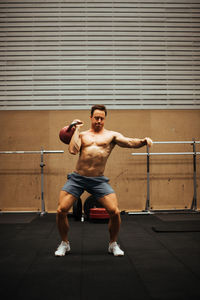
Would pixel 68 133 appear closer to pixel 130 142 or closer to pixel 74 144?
pixel 74 144

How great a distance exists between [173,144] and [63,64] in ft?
10.9

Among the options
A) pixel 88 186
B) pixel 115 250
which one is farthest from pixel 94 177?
pixel 115 250

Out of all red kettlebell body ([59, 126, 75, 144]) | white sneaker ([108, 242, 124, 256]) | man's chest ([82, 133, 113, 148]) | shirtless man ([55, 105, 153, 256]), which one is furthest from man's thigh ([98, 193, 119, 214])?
red kettlebell body ([59, 126, 75, 144])

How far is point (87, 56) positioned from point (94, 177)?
13.9 ft

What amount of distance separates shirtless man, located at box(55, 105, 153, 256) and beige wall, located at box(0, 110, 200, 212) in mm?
3056

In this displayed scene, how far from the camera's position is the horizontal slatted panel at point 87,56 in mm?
6344

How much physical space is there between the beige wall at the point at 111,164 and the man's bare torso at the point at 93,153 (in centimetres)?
306

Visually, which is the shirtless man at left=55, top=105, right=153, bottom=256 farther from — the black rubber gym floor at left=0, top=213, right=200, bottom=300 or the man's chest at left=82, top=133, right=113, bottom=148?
the black rubber gym floor at left=0, top=213, right=200, bottom=300

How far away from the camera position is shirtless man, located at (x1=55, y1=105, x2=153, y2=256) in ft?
9.77

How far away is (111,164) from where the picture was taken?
6.21 meters

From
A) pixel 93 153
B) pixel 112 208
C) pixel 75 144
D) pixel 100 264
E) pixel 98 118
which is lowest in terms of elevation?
pixel 100 264

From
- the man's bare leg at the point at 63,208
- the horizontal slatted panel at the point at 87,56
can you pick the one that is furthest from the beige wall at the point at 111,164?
the man's bare leg at the point at 63,208

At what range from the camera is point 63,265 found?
270 cm

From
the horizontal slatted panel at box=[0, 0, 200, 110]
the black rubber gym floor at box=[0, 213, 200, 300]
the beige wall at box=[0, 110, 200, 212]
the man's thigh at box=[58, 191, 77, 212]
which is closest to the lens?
the black rubber gym floor at box=[0, 213, 200, 300]
